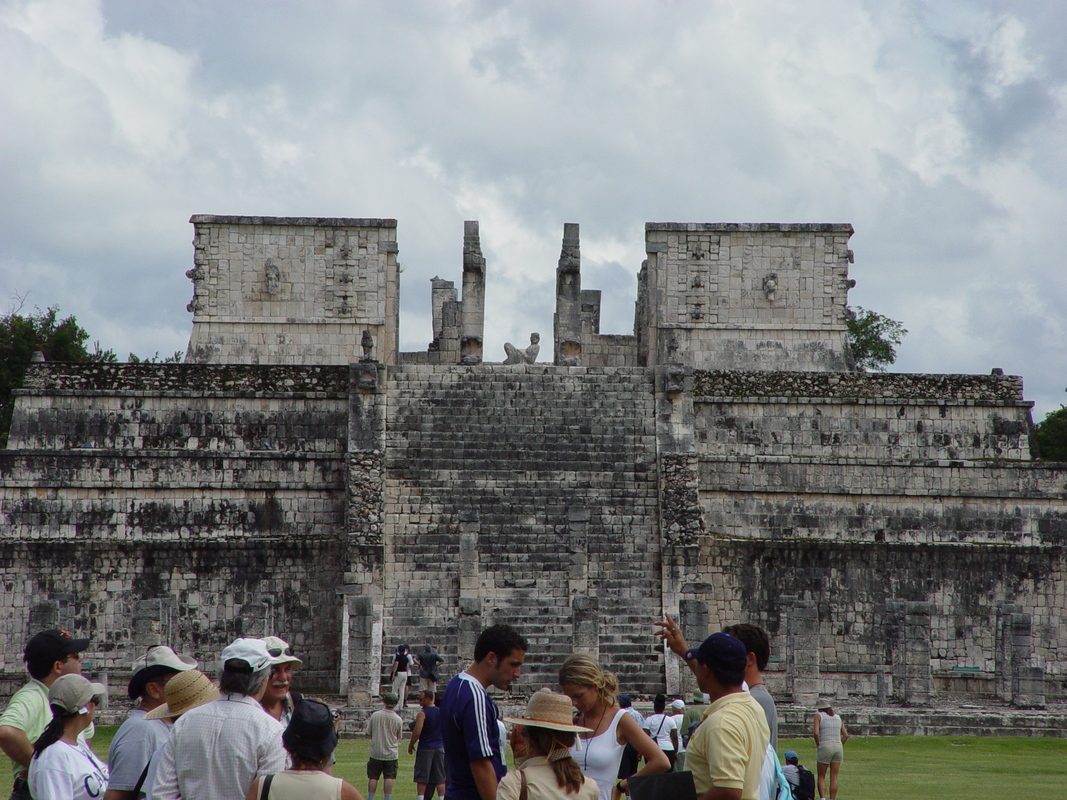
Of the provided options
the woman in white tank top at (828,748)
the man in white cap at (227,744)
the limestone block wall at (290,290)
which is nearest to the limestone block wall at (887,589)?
the woman in white tank top at (828,748)

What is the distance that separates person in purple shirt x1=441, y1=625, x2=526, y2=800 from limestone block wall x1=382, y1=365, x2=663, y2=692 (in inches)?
531

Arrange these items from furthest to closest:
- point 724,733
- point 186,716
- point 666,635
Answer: point 666,635
point 186,716
point 724,733

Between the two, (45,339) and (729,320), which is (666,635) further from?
(45,339)

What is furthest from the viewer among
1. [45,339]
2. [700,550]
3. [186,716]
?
[45,339]

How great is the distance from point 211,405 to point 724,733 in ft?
71.6

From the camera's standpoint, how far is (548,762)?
5914 mm

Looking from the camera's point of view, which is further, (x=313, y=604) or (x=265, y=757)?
(x=313, y=604)

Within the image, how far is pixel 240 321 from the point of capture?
3042 centimetres

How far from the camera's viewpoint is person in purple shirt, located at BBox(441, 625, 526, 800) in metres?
6.40

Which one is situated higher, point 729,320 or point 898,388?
point 729,320

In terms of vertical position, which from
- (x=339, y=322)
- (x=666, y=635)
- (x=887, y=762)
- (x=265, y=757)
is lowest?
(x=887, y=762)

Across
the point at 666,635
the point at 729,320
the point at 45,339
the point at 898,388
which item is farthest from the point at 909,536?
the point at 45,339

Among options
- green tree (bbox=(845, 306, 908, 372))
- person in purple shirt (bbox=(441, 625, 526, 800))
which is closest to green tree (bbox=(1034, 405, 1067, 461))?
green tree (bbox=(845, 306, 908, 372))

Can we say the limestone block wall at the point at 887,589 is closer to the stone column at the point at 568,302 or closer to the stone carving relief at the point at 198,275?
the stone column at the point at 568,302
